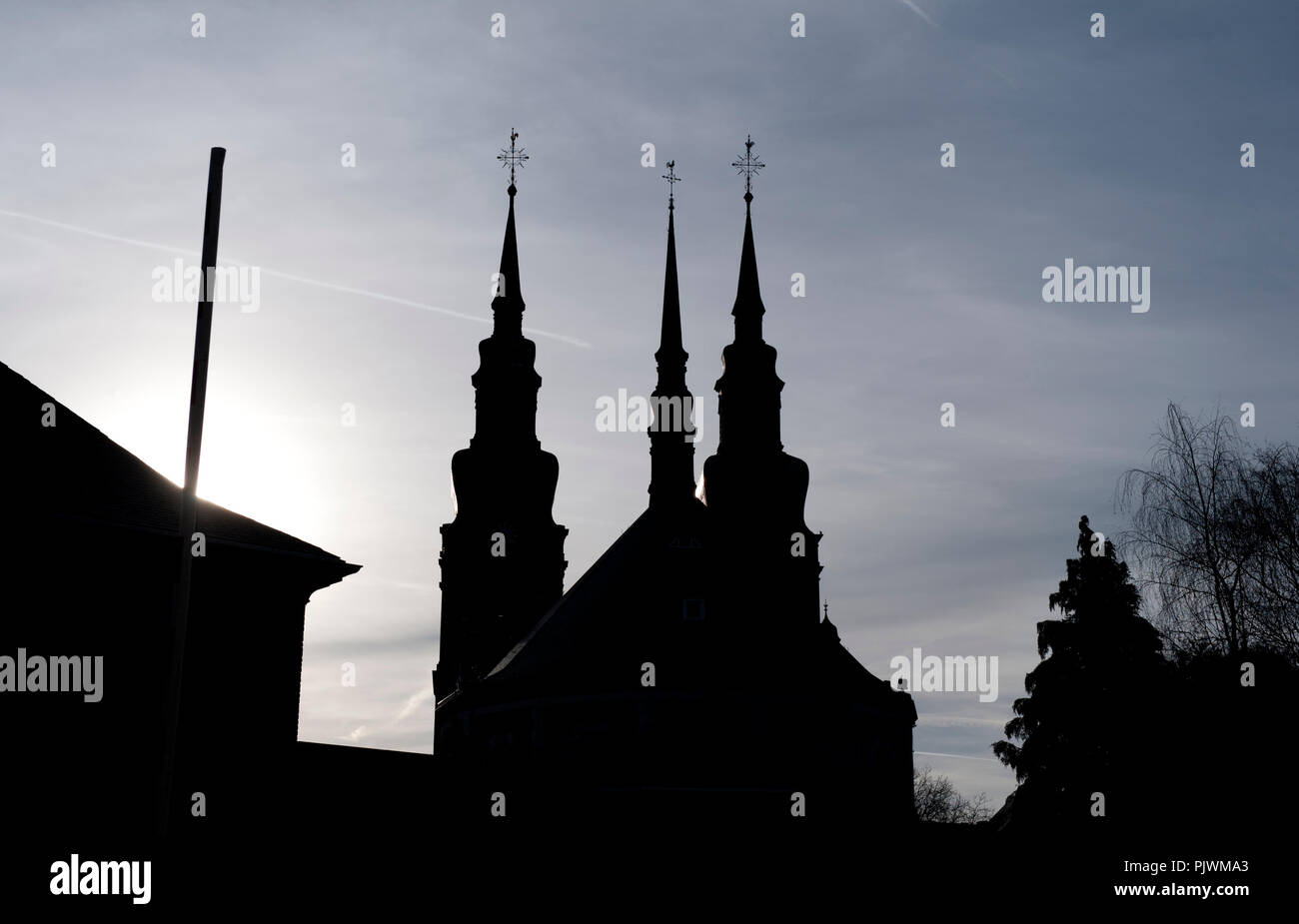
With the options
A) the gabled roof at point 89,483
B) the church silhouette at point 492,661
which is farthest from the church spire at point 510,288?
the gabled roof at point 89,483

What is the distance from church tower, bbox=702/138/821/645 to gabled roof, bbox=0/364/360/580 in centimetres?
2394

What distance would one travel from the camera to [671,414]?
59.5 meters

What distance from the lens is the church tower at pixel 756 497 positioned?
1864 inches

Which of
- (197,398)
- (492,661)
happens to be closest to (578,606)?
(492,661)

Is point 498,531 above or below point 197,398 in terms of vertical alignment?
above

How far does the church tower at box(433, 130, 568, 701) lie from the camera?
55.6 meters

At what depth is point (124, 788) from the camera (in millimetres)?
22312

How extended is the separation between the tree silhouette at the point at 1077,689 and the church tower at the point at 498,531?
65.7 ft

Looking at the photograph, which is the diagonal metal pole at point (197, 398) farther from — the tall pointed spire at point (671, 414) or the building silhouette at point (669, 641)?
the tall pointed spire at point (671, 414)

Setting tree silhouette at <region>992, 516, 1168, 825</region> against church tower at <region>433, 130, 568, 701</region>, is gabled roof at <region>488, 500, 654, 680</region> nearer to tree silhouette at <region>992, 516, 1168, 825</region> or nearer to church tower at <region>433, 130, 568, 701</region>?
church tower at <region>433, 130, 568, 701</region>

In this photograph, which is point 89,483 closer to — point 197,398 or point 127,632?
point 127,632

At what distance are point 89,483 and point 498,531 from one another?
33.1 metres
